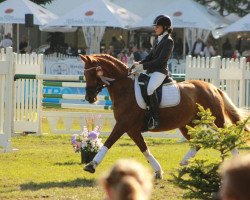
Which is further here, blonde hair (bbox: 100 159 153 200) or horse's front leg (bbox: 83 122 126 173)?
horse's front leg (bbox: 83 122 126 173)

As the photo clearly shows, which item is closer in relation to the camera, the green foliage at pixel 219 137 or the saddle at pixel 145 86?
the green foliage at pixel 219 137

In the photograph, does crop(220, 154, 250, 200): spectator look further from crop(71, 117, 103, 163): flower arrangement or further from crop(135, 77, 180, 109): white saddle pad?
crop(71, 117, 103, 163): flower arrangement

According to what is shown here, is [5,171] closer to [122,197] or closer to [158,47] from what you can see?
[158,47]

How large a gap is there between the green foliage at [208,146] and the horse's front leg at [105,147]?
374 centimetres

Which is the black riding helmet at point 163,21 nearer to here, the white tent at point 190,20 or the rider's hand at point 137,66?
the rider's hand at point 137,66

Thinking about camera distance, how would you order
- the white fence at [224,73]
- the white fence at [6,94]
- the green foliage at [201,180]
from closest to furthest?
the green foliage at [201,180]
the white fence at [6,94]
the white fence at [224,73]

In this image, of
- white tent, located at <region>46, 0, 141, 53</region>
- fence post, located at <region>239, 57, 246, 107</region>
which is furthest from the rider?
white tent, located at <region>46, 0, 141, 53</region>

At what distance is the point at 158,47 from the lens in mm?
12195

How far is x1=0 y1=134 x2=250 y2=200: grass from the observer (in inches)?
418

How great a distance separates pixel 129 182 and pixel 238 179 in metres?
0.45

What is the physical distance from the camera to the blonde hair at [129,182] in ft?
11.4

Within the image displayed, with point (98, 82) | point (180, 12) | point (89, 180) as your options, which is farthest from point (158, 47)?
point (180, 12)

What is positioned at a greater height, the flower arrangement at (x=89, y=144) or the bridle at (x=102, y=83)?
the bridle at (x=102, y=83)

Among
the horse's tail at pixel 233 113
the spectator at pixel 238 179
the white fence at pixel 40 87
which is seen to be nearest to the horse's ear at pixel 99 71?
the horse's tail at pixel 233 113
